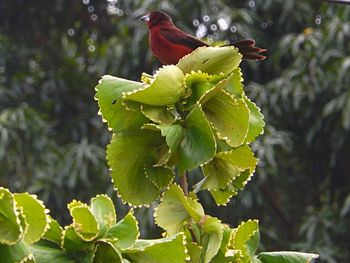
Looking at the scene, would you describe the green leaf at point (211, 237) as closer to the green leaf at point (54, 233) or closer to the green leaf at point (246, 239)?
the green leaf at point (246, 239)

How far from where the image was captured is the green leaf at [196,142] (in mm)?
955

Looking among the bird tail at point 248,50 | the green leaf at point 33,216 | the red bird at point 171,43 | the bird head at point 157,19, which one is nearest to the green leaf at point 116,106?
the green leaf at point 33,216

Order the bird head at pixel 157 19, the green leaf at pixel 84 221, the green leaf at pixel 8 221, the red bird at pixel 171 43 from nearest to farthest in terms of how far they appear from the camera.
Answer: the green leaf at pixel 8 221, the green leaf at pixel 84 221, the red bird at pixel 171 43, the bird head at pixel 157 19

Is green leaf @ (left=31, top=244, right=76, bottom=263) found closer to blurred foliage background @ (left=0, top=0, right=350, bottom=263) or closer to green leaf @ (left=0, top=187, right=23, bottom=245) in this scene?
green leaf @ (left=0, top=187, right=23, bottom=245)

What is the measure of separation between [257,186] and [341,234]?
50 centimetres

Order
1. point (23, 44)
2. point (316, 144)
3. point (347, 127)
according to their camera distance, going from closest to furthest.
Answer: point (347, 127) → point (316, 144) → point (23, 44)

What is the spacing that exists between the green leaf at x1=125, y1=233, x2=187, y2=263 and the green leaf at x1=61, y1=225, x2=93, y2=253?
45 millimetres

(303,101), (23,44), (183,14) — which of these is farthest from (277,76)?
(23,44)

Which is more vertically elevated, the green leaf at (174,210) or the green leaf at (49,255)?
the green leaf at (49,255)

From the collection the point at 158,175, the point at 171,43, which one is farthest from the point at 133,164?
Answer: the point at 171,43

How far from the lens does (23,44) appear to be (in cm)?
546

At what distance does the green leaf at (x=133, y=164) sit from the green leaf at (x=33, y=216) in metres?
0.23

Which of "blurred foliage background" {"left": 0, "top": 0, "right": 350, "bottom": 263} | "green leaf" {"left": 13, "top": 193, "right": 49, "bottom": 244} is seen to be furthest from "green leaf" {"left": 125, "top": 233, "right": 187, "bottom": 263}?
"blurred foliage background" {"left": 0, "top": 0, "right": 350, "bottom": 263}

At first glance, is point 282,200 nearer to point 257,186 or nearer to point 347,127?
point 257,186
